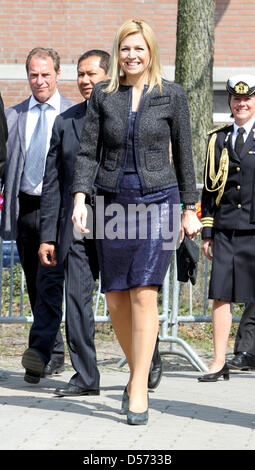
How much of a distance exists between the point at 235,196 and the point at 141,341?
80.0 inches

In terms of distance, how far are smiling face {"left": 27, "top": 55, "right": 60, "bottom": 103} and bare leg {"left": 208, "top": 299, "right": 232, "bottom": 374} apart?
186 cm

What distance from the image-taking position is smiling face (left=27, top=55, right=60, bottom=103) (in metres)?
6.82

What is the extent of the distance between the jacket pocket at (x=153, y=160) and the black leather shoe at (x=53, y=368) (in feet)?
7.59

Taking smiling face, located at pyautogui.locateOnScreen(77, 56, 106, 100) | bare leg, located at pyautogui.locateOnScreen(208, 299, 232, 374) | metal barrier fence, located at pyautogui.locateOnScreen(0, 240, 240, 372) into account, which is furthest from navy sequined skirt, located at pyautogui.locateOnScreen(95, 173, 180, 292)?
metal barrier fence, located at pyautogui.locateOnScreen(0, 240, 240, 372)

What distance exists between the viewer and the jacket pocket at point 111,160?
5.07 metres

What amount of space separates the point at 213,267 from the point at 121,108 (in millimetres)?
2024

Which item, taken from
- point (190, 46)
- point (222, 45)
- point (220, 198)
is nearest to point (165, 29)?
point (222, 45)

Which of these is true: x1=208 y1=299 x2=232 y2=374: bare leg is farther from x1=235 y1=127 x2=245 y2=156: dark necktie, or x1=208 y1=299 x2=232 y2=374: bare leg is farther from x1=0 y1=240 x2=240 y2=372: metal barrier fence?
x1=235 y1=127 x2=245 y2=156: dark necktie

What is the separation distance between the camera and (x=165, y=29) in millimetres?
16906

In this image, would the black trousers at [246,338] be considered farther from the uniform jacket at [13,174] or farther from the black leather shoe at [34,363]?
the uniform jacket at [13,174]

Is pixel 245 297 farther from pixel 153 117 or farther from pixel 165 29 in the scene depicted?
pixel 165 29

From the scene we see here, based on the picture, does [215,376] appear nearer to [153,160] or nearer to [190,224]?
[190,224]

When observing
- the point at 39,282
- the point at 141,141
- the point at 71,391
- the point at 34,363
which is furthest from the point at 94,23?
the point at 141,141

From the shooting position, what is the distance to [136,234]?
505 centimetres
